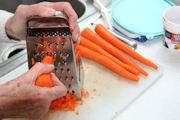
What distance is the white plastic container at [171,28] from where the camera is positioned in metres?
0.96

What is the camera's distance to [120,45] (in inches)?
41.3

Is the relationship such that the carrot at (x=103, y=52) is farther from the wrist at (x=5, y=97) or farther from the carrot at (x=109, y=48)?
the wrist at (x=5, y=97)

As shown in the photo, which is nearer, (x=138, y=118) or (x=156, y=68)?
(x=138, y=118)

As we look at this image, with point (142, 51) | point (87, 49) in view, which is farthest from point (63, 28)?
point (142, 51)

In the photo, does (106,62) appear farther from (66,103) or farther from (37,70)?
(37,70)

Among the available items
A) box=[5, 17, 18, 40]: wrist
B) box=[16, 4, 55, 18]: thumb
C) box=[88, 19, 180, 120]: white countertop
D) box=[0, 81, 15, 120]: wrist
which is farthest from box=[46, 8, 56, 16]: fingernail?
box=[88, 19, 180, 120]: white countertop

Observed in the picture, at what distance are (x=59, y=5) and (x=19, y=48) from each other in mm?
444

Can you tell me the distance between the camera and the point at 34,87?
68cm

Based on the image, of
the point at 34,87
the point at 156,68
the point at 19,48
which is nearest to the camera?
the point at 34,87

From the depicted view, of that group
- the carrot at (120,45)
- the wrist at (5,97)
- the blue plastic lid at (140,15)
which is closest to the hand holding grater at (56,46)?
the wrist at (5,97)

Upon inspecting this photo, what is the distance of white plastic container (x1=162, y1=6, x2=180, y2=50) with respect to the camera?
965mm

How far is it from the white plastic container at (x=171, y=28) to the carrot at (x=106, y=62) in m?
0.26

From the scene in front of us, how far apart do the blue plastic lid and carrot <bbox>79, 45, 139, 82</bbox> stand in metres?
0.23

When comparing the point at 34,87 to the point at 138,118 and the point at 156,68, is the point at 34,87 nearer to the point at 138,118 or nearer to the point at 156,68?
the point at 138,118
